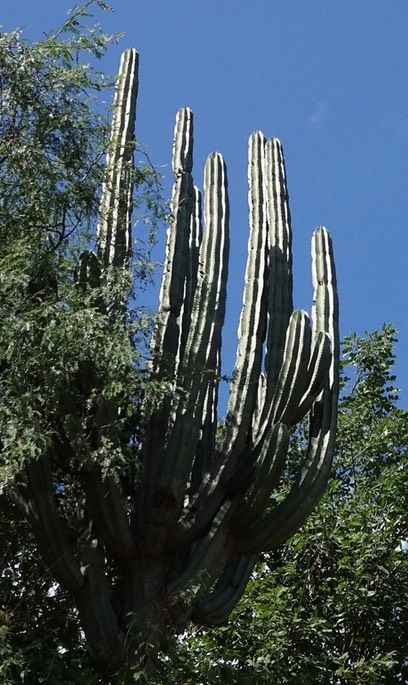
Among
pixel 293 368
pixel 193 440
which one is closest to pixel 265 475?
pixel 193 440

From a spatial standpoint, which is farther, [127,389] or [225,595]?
[225,595]

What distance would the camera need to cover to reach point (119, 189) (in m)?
8.98

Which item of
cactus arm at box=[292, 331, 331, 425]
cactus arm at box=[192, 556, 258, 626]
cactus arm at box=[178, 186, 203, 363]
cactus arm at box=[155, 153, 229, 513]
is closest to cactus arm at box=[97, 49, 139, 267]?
cactus arm at box=[178, 186, 203, 363]

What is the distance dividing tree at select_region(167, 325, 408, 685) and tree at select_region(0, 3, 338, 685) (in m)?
1.89

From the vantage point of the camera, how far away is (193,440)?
8.16 m

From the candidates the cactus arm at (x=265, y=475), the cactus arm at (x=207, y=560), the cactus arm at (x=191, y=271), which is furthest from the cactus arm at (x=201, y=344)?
the cactus arm at (x=265, y=475)

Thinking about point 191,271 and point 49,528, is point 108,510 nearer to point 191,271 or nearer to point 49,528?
point 49,528

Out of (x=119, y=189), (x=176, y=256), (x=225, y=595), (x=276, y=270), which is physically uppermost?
(x=119, y=189)

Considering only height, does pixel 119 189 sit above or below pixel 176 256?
above

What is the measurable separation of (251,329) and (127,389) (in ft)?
4.45

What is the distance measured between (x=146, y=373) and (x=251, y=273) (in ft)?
4.68

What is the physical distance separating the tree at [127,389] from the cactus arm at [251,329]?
0.05 feet

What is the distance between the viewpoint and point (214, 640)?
35.0 feet

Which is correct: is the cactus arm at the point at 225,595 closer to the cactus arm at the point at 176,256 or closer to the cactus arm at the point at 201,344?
the cactus arm at the point at 201,344
